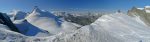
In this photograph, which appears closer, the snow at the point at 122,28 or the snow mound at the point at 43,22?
the snow at the point at 122,28

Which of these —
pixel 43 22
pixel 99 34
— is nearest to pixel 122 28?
pixel 99 34

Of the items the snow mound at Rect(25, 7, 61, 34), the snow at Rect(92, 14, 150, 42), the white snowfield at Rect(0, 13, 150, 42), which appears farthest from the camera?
the snow mound at Rect(25, 7, 61, 34)

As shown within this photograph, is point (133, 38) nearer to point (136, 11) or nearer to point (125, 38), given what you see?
point (125, 38)

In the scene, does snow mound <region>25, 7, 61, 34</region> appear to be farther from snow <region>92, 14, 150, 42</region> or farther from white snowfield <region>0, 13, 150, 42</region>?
white snowfield <region>0, 13, 150, 42</region>

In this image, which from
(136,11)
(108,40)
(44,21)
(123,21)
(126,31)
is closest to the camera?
(108,40)

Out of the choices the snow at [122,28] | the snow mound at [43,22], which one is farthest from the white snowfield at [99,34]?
the snow mound at [43,22]

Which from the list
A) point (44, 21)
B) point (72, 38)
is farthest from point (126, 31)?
point (44, 21)

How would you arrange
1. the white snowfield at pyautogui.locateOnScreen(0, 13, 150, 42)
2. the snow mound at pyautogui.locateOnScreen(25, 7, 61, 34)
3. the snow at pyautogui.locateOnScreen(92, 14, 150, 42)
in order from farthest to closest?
1. the snow mound at pyautogui.locateOnScreen(25, 7, 61, 34)
2. the snow at pyautogui.locateOnScreen(92, 14, 150, 42)
3. the white snowfield at pyautogui.locateOnScreen(0, 13, 150, 42)

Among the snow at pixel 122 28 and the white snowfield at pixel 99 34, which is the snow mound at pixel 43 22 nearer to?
the snow at pixel 122 28

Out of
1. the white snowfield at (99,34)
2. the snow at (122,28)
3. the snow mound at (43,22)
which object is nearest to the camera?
the white snowfield at (99,34)

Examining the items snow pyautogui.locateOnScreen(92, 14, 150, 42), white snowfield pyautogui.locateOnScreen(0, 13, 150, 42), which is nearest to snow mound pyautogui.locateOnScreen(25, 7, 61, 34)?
snow pyautogui.locateOnScreen(92, 14, 150, 42)

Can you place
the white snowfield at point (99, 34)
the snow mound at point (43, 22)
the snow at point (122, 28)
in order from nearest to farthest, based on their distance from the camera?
the white snowfield at point (99, 34)
the snow at point (122, 28)
the snow mound at point (43, 22)
